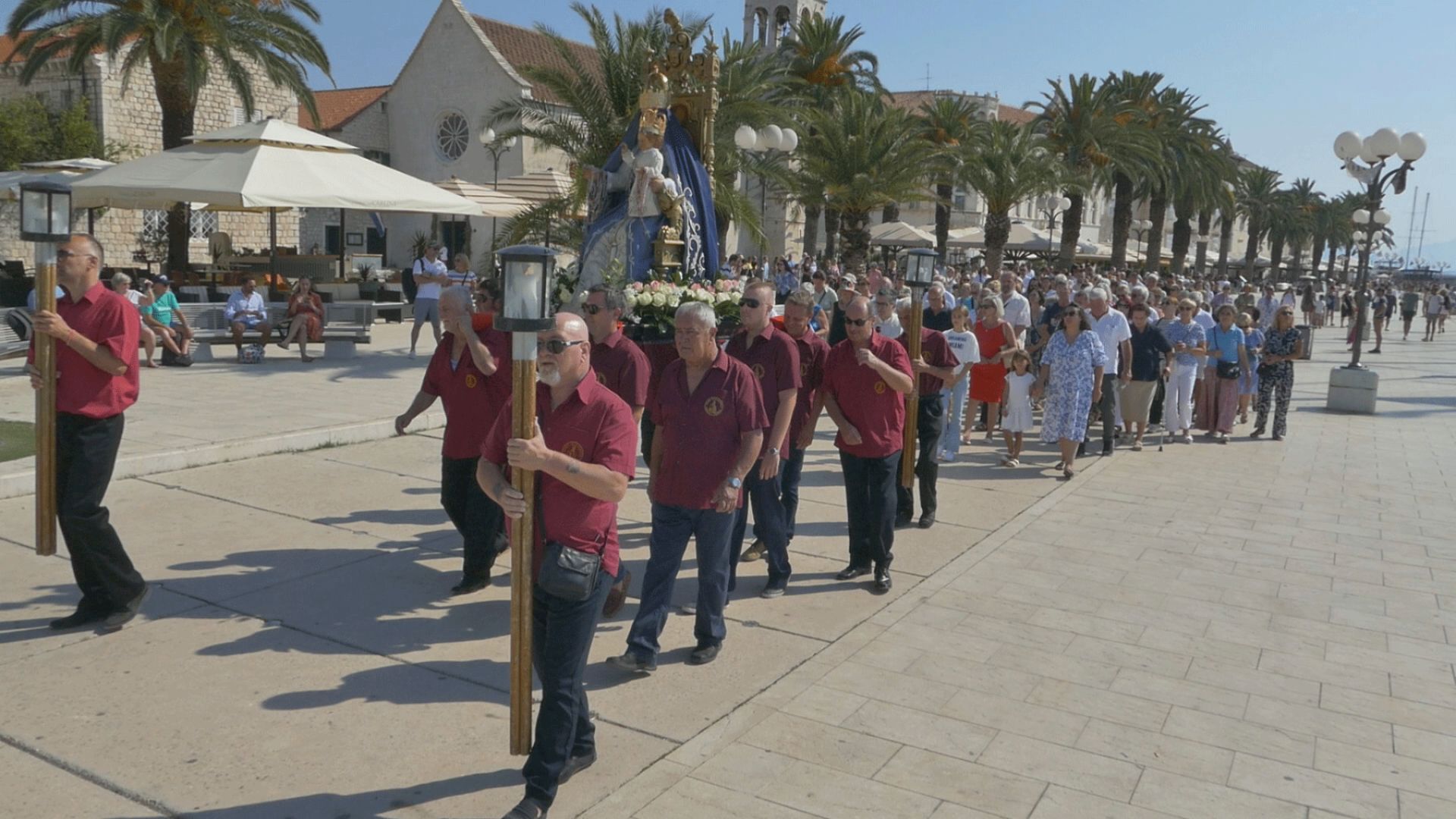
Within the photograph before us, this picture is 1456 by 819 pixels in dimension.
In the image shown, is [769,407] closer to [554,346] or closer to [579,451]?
[579,451]

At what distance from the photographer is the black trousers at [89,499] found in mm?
5234

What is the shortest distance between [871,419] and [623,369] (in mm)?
1520

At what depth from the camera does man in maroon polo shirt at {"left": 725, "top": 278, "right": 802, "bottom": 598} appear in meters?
5.97

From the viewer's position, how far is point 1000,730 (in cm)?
473

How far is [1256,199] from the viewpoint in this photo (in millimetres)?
65500

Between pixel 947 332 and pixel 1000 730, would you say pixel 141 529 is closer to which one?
pixel 1000 730

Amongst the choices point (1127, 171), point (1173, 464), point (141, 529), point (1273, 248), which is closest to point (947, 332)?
point (1173, 464)

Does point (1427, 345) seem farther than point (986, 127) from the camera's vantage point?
No

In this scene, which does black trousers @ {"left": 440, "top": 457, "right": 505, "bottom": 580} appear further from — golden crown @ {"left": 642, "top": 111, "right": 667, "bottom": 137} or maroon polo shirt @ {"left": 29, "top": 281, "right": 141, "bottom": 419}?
golden crown @ {"left": 642, "top": 111, "right": 667, "bottom": 137}

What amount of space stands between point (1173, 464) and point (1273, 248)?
7038 cm

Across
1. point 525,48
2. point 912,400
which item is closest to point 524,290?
point 912,400

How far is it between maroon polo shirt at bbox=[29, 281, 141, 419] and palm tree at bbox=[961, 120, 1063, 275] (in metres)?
27.3

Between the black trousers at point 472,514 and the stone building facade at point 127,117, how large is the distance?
33711 millimetres

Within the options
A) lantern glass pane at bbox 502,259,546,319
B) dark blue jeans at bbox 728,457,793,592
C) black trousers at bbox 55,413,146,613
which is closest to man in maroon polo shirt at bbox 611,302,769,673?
dark blue jeans at bbox 728,457,793,592
